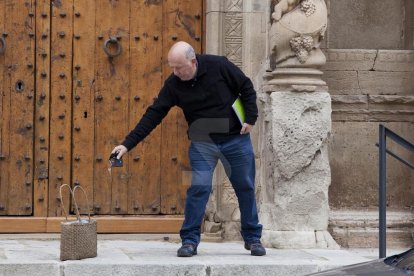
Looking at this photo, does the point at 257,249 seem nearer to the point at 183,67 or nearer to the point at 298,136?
the point at 298,136

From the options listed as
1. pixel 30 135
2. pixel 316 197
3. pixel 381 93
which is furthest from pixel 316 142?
pixel 30 135

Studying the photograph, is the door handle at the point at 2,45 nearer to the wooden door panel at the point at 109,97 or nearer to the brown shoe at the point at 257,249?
the wooden door panel at the point at 109,97

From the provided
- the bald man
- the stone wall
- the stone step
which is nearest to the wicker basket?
the bald man

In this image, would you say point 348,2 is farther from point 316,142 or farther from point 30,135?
point 30,135

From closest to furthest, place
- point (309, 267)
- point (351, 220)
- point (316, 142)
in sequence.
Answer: point (309, 267), point (316, 142), point (351, 220)

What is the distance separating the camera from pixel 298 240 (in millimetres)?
9148

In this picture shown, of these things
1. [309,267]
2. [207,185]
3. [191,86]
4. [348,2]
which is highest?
[348,2]

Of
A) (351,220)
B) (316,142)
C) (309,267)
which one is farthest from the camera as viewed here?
(351,220)

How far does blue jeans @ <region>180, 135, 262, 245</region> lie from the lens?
8.30 metres

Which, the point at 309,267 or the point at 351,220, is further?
the point at 351,220

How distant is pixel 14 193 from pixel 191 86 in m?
2.22

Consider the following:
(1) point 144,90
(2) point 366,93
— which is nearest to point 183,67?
(1) point 144,90

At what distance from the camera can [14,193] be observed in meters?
9.70

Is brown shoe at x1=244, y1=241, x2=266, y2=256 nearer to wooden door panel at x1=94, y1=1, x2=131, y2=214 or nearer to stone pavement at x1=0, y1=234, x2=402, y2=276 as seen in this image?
stone pavement at x1=0, y1=234, x2=402, y2=276
